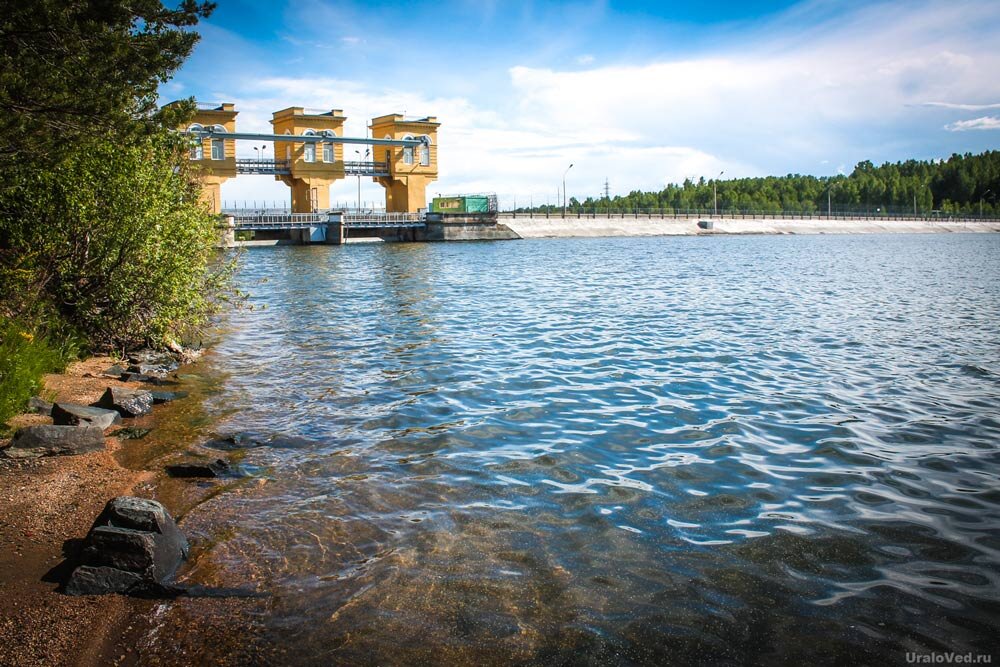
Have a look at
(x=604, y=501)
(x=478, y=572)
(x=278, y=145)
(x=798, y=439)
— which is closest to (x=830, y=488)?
(x=798, y=439)

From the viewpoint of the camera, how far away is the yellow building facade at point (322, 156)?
82.6 m

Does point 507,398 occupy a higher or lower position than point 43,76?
lower

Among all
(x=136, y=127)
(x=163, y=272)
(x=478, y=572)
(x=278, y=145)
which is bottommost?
(x=478, y=572)

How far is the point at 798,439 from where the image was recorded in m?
9.76

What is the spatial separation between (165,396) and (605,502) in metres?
7.80

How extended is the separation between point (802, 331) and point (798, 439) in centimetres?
992

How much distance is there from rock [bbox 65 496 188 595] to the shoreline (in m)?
0.12

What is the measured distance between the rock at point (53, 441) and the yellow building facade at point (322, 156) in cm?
7316

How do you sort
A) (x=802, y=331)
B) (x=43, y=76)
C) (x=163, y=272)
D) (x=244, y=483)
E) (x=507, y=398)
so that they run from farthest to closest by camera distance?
1. (x=802, y=331)
2. (x=163, y=272)
3. (x=507, y=398)
4. (x=43, y=76)
5. (x=244, y=483)

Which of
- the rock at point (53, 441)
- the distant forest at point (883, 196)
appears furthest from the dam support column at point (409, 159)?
the rock at point (53, 441)

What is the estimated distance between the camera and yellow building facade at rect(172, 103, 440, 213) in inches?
3252

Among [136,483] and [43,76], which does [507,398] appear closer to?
[136,483]

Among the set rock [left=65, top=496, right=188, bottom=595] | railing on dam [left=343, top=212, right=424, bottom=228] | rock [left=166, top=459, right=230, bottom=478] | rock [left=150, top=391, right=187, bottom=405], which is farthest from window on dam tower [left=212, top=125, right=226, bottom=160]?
rock [left=65, top=496, right=188, bottom=595]

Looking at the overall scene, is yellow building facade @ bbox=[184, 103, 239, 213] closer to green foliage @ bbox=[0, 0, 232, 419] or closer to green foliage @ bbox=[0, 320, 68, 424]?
green foliage @ bbox=[0, 0, 232, 419]
